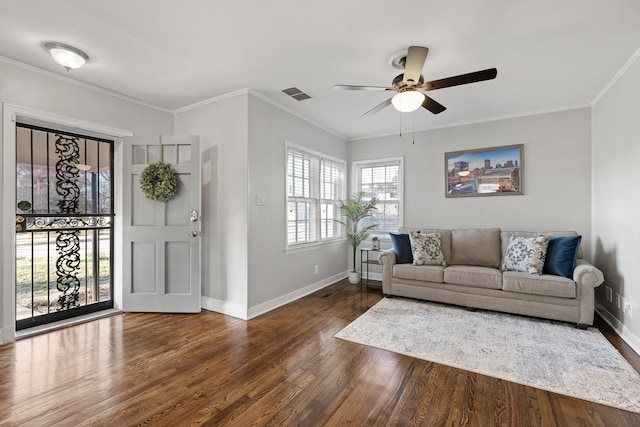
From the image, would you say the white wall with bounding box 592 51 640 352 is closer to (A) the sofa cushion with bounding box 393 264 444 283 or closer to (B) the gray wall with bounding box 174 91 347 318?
(A) the sofa cushion with bounding box 393 264 444 283

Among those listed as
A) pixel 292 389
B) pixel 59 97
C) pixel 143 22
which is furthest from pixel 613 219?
pixel 59 97

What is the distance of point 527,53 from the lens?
2.60 metres

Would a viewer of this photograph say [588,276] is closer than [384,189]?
Yes

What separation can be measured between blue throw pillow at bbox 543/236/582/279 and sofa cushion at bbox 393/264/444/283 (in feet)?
3.77

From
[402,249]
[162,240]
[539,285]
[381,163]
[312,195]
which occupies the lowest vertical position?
[539,285]

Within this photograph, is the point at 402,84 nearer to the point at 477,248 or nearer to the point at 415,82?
the point at 415,82

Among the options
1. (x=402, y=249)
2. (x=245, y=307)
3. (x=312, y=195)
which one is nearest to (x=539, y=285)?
(x=402, y=249)

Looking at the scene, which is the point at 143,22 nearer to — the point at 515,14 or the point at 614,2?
the point at 515,14

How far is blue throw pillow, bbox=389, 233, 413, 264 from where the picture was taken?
417cm

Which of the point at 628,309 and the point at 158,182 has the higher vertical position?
the point at 158,182

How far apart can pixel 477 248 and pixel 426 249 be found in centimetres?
70

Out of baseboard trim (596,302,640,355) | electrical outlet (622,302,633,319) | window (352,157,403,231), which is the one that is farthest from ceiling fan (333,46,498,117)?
baseboard trim (596,302,640,355)

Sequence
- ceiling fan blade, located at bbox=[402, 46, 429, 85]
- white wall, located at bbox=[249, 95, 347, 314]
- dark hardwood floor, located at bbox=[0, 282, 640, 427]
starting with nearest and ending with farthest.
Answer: dark hardwood floor, located at bbox=[0, 282, 640, 427] → ceiling fan blade, located at bbox=[402, 46, 429, 85] → white wall, located at bbox=[249, 95, 347, 314]

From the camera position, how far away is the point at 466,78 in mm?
2346
